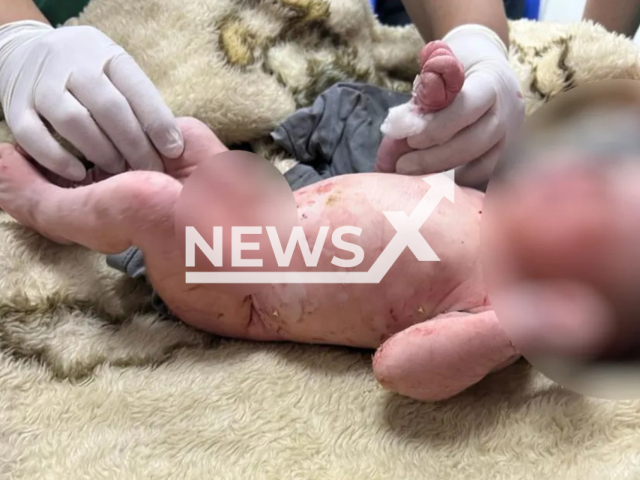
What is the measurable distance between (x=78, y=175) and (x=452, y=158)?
433 millimetres

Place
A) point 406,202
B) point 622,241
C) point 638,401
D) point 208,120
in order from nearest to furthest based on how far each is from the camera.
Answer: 1. point 622,241
2. point 638,401
3. point 406,202
4. point 208,120

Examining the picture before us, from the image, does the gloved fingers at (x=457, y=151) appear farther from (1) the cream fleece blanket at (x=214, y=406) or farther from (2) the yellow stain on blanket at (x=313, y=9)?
(2) the yellow stain on blanket at (x=313, y=9)

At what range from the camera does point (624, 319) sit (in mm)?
365

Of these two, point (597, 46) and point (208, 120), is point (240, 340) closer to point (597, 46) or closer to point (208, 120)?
point (208, 120)

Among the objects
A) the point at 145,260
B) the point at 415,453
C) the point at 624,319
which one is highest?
the point at 624,319

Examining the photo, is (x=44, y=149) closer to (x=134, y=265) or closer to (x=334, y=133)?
(x=134, y=265)

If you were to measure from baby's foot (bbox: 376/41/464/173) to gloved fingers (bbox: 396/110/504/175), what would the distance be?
2 cm

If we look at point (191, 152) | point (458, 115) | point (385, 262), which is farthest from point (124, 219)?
point (458, 115)

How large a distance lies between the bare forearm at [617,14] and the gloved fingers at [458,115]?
0.59 metres

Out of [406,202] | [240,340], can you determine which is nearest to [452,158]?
[406,202]

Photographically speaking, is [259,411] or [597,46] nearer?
[259,411]

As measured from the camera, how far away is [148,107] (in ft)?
2.55

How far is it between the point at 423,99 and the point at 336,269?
221mm

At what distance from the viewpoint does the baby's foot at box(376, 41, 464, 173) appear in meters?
0.70
